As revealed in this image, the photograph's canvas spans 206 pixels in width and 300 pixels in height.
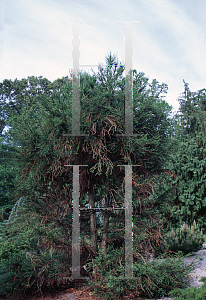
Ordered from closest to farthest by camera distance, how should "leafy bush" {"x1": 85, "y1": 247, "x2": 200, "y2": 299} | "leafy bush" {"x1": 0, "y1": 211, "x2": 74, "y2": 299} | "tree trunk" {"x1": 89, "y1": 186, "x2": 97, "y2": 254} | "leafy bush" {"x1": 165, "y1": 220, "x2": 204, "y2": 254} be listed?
"leafy bush" {"x1": 85, "y1": 247, "x2": 200, "y2": 299}
"leafy bush" {"x1": 0, "y1": 211, "x2": 74, "y2": 299}
"tree trunk" {"x1": 89, "y1": 186, "x2": 97, "y2": 254}
"leafy bush" {"x1": 165, "y1": 220, "x2": 204, "y2": 254}

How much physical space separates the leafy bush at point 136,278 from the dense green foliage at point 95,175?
0.06 ft

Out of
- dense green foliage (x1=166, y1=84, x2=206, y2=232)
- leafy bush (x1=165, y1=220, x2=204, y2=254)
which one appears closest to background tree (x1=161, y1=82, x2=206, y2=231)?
dense green foliage (x1=166, y1=84, x2=206, y2=232)

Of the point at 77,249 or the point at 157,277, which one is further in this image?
the point at 77,249

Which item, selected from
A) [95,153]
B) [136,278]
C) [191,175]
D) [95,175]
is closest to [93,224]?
[95,175]

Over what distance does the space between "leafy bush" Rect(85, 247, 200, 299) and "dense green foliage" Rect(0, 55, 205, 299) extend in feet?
0.06

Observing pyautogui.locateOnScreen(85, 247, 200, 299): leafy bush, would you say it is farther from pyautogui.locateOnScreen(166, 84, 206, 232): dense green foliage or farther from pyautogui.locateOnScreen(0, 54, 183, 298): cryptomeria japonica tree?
pyautogui.locateOnScreen(166, 84, 206, 232): dense green foliage

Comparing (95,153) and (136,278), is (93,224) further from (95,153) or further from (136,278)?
(95,153)

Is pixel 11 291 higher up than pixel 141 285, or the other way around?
pixel 141 285

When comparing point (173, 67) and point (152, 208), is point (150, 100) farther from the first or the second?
point (173, 67)

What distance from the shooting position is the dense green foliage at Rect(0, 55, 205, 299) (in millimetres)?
4590

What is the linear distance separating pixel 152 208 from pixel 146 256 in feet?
3.19

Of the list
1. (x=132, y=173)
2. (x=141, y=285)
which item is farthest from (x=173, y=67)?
(x=141, y=285)

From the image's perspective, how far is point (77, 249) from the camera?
4859 millimetres

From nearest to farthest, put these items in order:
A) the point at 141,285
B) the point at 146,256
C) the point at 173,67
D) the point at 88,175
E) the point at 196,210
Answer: the point at 141,285, the point at 146,256, the point at 88,175, the point at 173,67, the point at 196,210
